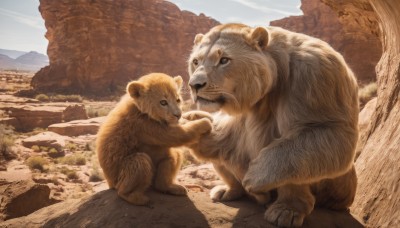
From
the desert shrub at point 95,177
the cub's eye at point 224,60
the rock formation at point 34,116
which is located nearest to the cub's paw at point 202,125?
the cub's eye at point 224,60

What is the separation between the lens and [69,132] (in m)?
23.2

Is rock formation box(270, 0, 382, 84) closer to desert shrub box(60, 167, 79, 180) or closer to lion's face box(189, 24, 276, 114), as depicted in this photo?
desert shrub box(60, 167, 79, 180)

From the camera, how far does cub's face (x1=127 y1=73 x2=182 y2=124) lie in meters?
4.33

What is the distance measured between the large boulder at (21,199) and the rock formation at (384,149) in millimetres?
5549

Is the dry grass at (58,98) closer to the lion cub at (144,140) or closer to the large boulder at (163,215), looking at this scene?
the large boulder at (163,215)

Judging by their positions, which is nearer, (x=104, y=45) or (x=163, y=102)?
(x=163, y=102)

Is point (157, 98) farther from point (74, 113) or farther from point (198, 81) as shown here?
point (74, 113)

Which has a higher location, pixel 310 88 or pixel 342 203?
pixel 310 88

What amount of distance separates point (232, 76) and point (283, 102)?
1.86ft

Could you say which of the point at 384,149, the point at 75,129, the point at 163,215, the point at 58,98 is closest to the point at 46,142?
the point at 75,129

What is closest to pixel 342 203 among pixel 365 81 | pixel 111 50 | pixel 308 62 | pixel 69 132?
pixel 308 62

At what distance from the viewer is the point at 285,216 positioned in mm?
3777

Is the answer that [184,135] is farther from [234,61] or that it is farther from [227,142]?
[234,61]

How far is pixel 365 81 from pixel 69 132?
90.5 feet
